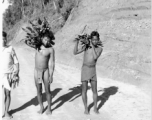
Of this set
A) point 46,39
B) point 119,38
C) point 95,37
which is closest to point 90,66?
point 95,37

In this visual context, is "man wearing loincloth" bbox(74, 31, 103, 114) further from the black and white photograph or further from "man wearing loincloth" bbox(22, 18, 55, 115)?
"man wearing loincloth" bbox(22, 18, 55, 115)

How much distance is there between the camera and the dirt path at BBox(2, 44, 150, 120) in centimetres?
588

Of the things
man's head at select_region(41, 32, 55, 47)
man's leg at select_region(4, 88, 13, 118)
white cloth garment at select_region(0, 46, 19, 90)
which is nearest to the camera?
white cloth garment at select_region(0, 46, 19, 90)

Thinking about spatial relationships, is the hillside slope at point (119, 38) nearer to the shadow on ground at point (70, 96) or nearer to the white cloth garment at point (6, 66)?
the shadow on ground at point (70, 96)

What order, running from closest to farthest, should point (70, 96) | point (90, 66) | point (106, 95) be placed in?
1. point (90, 66)
2. point (70, 96)
3. point (106, 95)

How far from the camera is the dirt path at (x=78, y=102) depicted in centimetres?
588

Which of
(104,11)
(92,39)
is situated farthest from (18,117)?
(104,11)

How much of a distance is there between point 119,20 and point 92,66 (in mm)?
8802

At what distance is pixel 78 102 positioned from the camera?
698 cm

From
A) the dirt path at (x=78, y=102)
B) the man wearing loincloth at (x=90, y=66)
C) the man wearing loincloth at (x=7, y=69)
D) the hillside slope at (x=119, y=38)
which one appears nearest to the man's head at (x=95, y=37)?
the man wearing loincloth at (x=90, y=66)

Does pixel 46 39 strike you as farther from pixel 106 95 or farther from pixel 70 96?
pixel 106 95

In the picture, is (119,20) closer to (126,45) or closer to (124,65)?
(126,45)

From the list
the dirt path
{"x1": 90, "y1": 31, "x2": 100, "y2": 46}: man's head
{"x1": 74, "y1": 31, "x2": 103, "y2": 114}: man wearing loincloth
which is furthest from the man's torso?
the dirt path

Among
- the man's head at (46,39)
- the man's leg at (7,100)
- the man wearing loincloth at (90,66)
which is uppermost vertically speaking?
the man's head at (46,39)
